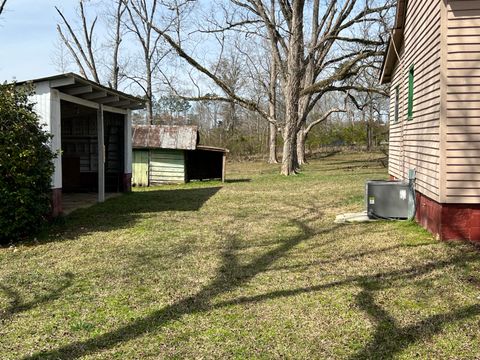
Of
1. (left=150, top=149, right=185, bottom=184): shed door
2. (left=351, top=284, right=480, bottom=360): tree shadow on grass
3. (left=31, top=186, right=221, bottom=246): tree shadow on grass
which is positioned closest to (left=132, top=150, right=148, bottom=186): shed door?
(left=150, top=149, right=185, bottom=184): shed door

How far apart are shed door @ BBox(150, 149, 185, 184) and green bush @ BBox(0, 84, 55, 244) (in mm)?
12099

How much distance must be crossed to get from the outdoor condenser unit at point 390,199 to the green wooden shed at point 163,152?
447 inches

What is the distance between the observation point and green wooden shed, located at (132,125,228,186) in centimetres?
1994

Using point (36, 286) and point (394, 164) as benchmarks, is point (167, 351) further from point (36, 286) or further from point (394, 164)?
point (394, 164)

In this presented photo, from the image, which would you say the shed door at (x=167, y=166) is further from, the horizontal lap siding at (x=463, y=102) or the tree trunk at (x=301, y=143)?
the horizontal lap siding at (x=463, y=102)

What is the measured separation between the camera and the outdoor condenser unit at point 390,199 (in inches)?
351

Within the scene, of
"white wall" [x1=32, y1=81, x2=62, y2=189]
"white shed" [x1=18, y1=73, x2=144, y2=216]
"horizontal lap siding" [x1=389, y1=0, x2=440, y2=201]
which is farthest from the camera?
"white shed" [x1=18, y1=73, x2=144, y2=216]

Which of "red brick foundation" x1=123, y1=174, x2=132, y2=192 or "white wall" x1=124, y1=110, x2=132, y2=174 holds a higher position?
"white wall" x1=124, y1=110, x2=132, y2=174

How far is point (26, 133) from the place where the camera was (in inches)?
310

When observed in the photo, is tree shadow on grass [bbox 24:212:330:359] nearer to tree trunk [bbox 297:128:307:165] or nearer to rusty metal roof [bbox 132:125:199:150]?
rusty metal roof [bbox 132:125:199:150]

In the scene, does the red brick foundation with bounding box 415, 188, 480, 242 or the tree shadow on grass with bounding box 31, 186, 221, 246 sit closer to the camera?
the red brick foundation with bounding box 415, 188, 480, 242

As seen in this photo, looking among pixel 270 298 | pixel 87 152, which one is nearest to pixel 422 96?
pixel 270 298

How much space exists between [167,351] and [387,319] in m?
1.93

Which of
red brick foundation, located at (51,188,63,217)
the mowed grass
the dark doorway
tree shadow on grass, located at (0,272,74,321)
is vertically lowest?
tree shadow on grass, located at (0,272,74,321)
